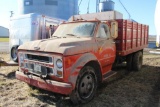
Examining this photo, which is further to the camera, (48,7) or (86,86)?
(48,7)

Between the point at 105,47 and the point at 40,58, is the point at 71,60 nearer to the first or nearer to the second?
the point at 40,58

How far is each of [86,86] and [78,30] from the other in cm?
182

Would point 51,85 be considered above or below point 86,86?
above

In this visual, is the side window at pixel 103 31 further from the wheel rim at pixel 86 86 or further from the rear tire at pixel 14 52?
the rear tire at pixel 14 52

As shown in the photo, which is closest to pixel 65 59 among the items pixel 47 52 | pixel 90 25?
pixel 47 52

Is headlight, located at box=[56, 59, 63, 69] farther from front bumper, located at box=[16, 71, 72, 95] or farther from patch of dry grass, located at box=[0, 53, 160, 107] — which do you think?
patch of dry grass, located at box=[0, 53, 160, 107]

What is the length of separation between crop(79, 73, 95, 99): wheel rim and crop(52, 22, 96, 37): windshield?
130cm

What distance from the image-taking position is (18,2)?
50.9 meters

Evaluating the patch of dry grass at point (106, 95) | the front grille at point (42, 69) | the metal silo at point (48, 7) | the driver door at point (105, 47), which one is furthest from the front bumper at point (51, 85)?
the metal silo at point (48, 7)

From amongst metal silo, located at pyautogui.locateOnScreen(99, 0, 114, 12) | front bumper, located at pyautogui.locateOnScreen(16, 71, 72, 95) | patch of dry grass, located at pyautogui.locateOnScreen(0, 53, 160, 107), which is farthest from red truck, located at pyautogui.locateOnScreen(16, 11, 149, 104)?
metal silo, located at pyautogui.locateOnScreen(99, 0, 114, 12)

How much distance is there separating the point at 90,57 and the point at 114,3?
24.3 metres

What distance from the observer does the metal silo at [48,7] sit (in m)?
48.8

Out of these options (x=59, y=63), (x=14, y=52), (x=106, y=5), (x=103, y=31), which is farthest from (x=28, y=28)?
(x=106, y=5)

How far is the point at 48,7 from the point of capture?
49.0 metres
